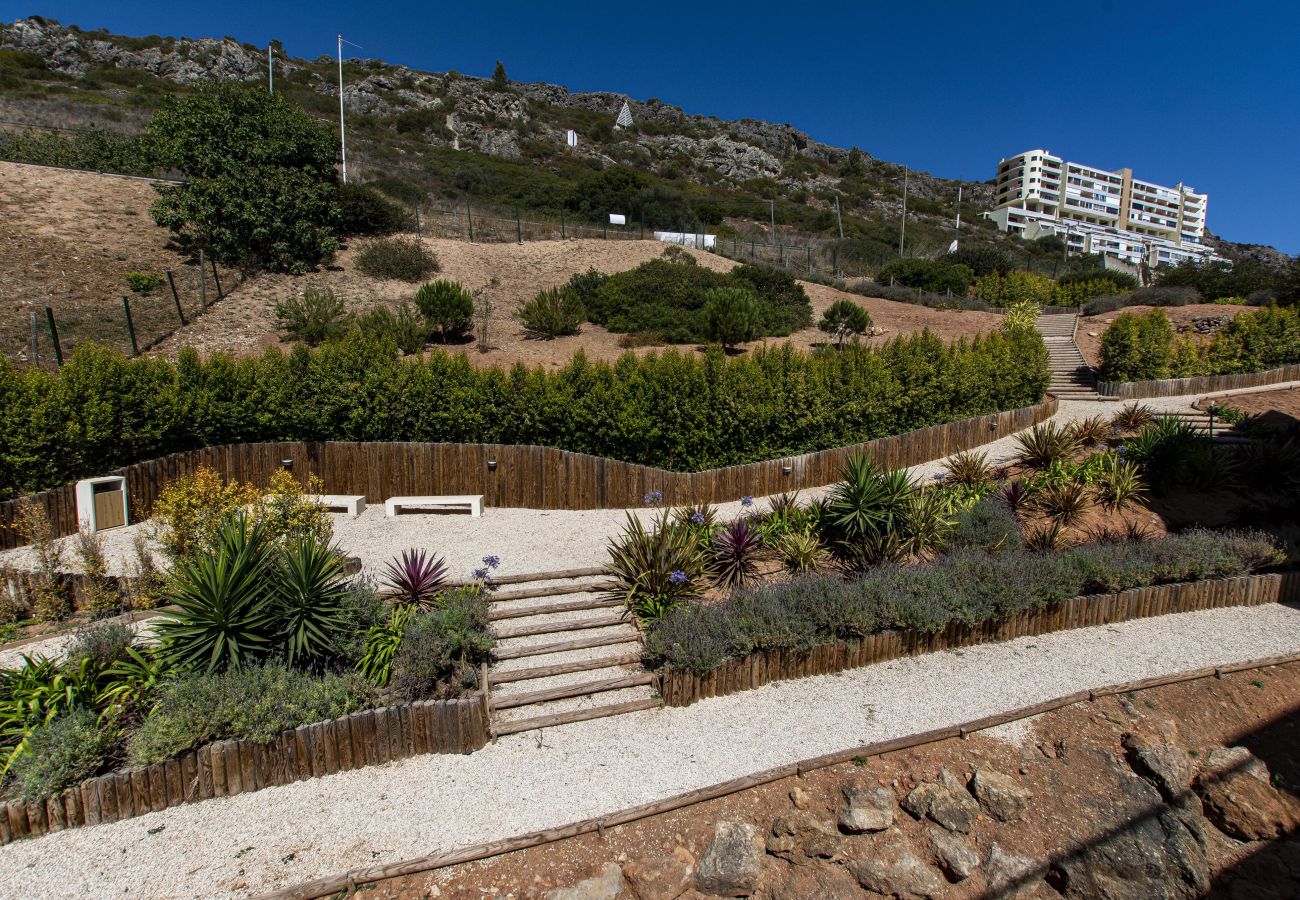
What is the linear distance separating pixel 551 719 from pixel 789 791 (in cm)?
212

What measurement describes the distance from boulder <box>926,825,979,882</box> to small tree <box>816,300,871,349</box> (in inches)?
722

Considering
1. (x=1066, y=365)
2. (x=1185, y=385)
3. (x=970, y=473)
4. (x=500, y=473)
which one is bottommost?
(x=500, y=473)

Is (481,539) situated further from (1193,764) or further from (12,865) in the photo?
(1193,764)

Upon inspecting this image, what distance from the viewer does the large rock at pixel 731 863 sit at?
4355mm

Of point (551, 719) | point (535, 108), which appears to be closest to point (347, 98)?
point (535, 108)

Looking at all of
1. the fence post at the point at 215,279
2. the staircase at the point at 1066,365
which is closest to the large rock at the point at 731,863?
the staircase at the point at 1066,365

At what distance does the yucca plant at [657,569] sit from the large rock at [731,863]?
10.3 ft

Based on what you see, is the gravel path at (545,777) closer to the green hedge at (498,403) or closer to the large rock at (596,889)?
the large rock at (596,889)

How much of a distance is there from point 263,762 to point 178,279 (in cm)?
2361

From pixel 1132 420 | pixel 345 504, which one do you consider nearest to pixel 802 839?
pixel 345 504

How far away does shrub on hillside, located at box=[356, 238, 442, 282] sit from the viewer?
25.7m

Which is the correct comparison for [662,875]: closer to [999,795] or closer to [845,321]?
[999,795]

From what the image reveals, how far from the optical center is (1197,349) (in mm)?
19812

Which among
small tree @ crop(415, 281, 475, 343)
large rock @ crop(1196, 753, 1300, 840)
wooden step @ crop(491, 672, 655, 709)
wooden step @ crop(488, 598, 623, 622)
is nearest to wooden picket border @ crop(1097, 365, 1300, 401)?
large rock @ crop(1196, 753, 1300, 840)
